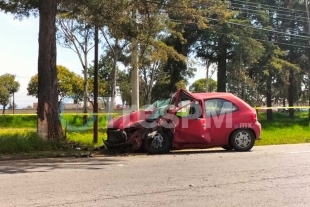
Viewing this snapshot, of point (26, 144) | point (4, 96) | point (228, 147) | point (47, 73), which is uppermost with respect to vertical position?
point (4, 96)

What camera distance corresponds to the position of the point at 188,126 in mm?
12000

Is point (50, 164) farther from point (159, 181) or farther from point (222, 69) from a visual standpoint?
point (222, 69)

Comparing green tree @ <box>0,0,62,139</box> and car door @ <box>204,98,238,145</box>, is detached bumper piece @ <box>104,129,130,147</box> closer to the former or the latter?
green tree @ <box>0,0,62,139</box>

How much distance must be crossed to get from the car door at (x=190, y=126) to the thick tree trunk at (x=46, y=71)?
398 centimetres

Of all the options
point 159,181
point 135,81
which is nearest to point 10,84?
point 135,81

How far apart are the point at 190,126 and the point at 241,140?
5.77ft

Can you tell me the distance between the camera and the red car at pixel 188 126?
11883 millimetres

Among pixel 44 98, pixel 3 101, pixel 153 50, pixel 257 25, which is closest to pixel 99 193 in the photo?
pixel 44 98

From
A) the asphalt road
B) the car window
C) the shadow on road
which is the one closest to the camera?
the asphalt road

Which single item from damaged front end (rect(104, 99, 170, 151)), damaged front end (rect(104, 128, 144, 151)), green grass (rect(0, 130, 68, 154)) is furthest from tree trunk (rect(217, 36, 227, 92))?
green grass (rect(0, 130, 68, 154))

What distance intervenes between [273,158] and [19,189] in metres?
6.50

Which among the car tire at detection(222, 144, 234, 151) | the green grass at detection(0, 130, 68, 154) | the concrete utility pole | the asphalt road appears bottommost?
the asphalt road

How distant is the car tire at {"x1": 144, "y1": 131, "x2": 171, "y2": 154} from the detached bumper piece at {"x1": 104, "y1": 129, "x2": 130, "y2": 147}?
2.03ft

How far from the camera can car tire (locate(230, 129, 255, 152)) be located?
1245cm
